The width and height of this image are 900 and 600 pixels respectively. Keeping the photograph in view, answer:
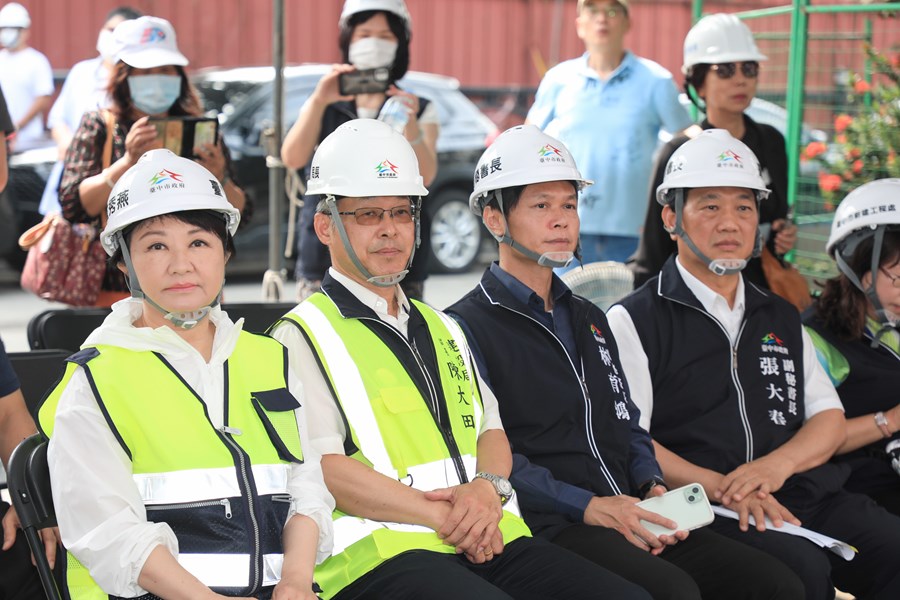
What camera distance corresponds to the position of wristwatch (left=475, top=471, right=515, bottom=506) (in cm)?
334

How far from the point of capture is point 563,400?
369 cm

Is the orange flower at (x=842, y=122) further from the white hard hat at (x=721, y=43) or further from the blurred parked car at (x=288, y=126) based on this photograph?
the blurred parked car at (x=288, y=126)

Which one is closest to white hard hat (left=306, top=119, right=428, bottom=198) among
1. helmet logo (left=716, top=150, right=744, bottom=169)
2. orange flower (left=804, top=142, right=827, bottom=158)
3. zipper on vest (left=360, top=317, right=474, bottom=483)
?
zipper on vest (left=360, top=317, right=474, bottom=483)

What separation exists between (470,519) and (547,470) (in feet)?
1.67

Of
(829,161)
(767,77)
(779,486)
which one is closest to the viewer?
(779,486)

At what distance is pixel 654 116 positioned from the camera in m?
6.06

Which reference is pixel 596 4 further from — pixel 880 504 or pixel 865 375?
pixel 880 504

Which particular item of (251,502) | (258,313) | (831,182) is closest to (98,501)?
(251,502)

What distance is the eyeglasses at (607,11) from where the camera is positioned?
6020mm

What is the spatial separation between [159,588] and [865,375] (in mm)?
2719

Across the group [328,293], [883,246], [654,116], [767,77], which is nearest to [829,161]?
[767,77]

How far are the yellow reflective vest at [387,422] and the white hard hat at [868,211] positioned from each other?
1.83 metres

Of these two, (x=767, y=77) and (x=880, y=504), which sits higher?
(x=767, y=77)

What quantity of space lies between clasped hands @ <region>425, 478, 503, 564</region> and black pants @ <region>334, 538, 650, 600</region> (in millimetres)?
48
